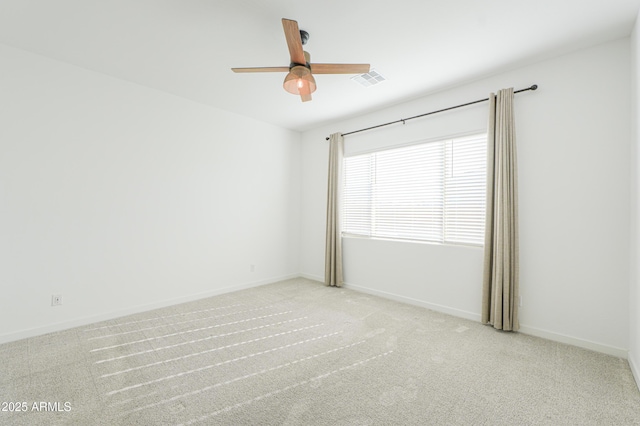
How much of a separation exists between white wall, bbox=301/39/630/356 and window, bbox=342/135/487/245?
236 millimetres

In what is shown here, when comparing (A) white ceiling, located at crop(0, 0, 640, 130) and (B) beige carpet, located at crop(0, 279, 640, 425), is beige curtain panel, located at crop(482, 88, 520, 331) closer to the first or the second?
(B) beige carpet, located at crop(0, 279, 640, 425)

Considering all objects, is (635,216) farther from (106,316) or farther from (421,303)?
(106,316)

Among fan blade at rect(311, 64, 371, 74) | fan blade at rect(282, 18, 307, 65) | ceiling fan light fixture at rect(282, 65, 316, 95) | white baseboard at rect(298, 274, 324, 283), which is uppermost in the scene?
fan blade at rect(282, 18, 307, 65)

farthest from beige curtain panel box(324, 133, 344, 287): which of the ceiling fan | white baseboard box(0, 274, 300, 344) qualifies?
the ceiling fan

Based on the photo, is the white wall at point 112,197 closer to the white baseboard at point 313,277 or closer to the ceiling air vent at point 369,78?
the white baseboard at point 313,277

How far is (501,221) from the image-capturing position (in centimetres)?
299

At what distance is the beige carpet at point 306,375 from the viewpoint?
1774 millimetres

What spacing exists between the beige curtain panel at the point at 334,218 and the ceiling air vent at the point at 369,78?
144cm

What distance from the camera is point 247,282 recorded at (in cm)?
470

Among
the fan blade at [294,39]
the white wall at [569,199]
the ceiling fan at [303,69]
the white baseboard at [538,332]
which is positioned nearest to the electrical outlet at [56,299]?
the ceiling fan at [303,69]

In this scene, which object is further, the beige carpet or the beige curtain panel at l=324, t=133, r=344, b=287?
the beige curtain panel at l=324, t=133, r=344, b=287

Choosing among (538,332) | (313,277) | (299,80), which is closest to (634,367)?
(538,332)

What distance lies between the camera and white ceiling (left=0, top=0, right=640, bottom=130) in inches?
85.1

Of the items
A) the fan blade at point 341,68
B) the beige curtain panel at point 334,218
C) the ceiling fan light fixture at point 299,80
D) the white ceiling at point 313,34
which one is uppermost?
the white ceiling at point 313,34
